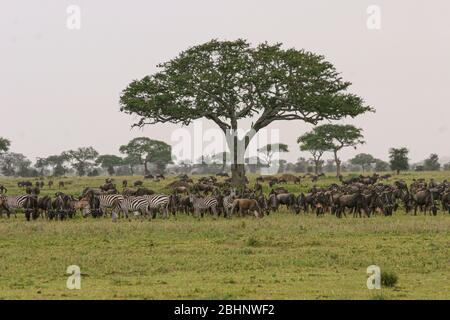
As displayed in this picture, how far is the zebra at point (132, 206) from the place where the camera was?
111ft

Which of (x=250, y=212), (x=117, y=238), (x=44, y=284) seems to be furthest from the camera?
(x=250, y=212)

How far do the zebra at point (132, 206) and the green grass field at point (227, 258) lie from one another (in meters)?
2.11

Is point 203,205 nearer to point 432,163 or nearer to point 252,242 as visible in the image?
point 252,242

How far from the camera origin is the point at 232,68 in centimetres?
5084

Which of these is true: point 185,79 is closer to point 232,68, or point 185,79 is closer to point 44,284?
point 232,68

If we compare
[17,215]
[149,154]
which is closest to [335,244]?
[17,215]

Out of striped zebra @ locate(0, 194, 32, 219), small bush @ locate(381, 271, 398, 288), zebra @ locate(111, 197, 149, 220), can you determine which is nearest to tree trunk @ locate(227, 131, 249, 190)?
zebra @ locate(111, 197, 149, 220)

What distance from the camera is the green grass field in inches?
615

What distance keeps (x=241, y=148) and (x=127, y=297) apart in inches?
1500

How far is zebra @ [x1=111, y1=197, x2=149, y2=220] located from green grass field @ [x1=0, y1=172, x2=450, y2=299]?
2.11 meters

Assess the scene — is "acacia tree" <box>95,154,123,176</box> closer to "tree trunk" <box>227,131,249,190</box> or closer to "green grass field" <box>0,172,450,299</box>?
"tree trunk" <box>227,131,249,190</box>

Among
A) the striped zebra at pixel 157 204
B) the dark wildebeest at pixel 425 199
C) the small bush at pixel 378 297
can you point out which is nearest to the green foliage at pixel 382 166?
A: the dark wildebeest at pixel 425 199

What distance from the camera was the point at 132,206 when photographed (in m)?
33.8
